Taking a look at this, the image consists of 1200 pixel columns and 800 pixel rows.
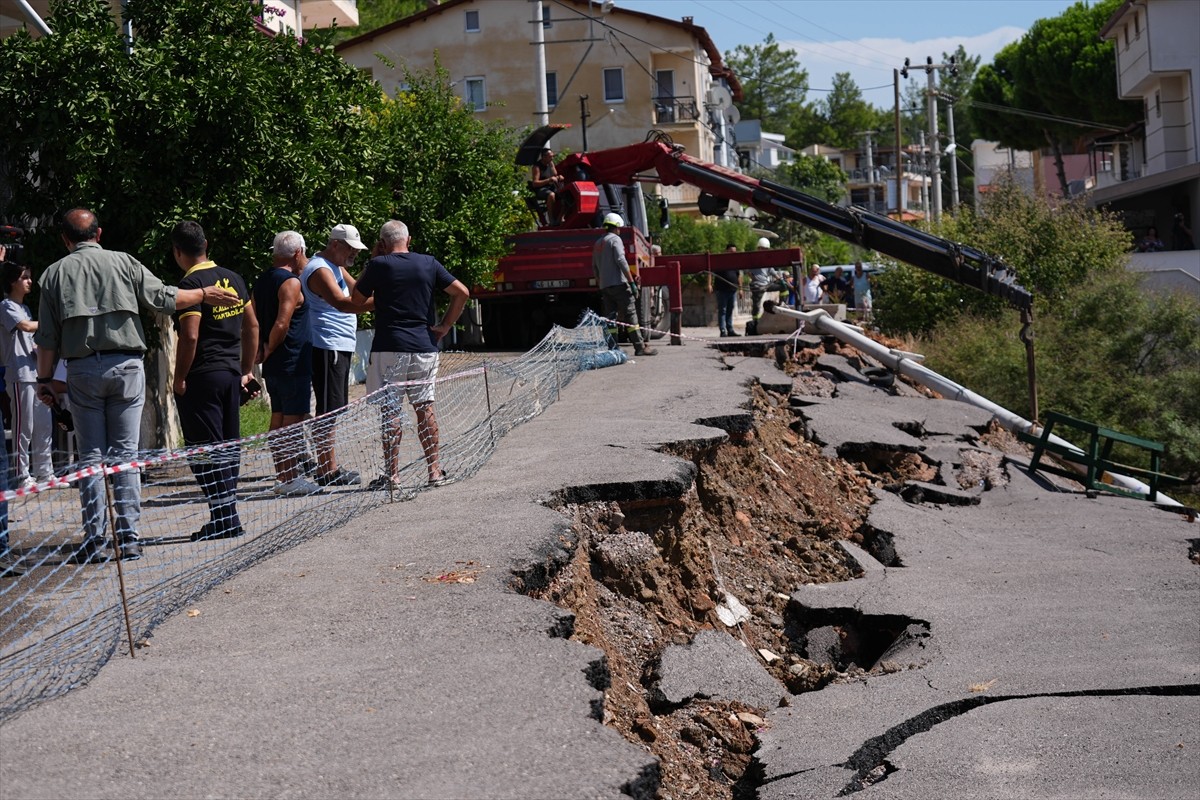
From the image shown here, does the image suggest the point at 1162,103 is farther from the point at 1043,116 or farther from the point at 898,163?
the point at 1043,116

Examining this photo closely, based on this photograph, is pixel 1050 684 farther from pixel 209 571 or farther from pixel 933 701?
pixel 209 571

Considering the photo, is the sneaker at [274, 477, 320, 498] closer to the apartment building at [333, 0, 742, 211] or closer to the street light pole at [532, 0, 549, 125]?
the street light pole at [532, 0, 549, 125]

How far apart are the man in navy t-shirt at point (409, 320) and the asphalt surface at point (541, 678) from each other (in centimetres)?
57

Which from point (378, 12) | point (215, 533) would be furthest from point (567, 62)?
point (215, 533)


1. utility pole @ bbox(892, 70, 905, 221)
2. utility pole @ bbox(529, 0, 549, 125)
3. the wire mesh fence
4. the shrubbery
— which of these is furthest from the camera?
utility pole @ bbox(892, 70, 905, 221)

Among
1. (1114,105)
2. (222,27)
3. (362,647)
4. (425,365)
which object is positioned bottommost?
(362,647)

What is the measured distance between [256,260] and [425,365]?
7.05ft

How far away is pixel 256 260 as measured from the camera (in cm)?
1068

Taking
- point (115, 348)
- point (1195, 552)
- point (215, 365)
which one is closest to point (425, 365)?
point (215, 365)

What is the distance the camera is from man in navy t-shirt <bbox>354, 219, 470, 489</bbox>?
9.14 m

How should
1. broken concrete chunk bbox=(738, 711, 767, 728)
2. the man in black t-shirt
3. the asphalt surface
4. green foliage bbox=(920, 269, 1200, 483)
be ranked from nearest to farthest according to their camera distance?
the asphalt surface < broken concrete chunk bbox=(738, 711, 767, 728) < the man in black t-shirt < green foliage bbox=(920, 269, 1200, 483)

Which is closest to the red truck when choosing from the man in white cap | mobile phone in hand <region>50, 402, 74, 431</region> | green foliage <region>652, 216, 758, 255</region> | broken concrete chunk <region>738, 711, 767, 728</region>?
mobile phone in hand <region>50, 402, 74, 431</region>

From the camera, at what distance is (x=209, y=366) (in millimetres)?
8227

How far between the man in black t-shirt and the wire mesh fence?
4 centimetres
